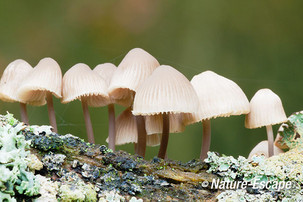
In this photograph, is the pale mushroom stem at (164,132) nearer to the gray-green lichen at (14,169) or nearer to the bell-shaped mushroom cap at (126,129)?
the bell-shaped mushroom cap at (126,129)

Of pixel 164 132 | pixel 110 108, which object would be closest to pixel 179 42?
pixel 110 108

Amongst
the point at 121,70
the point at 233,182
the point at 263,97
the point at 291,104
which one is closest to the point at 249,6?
the point at 291,104

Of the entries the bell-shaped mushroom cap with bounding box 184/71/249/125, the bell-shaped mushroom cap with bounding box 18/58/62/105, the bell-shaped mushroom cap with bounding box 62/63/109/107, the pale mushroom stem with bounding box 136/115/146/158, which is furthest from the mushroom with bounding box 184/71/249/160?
the bell-shaped mushroom cap with bounding box 18/58/62/105

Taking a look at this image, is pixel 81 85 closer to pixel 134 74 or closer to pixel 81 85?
pixel 81 85

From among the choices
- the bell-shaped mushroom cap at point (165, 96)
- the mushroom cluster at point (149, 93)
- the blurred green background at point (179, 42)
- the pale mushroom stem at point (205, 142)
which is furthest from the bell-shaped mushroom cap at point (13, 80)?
the blurred green background at point (179, 42)

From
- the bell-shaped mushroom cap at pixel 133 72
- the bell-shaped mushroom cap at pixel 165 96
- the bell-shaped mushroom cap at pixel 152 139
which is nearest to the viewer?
the bell-shaped mushroom cap at pixel 165 96

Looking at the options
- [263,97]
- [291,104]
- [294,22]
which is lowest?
[291,104]

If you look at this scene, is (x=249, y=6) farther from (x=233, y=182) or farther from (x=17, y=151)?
(x=17, y=151)
